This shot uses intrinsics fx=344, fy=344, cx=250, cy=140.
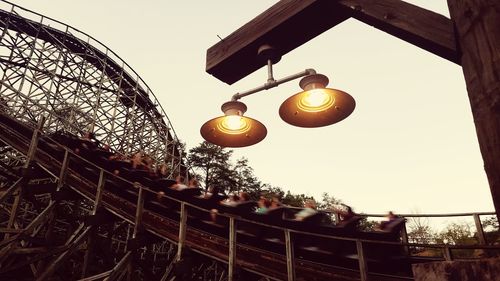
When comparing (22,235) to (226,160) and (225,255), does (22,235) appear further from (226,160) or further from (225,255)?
(226,160)

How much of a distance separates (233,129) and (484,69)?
1.89 metres

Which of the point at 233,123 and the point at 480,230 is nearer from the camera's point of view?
the point at 233,123

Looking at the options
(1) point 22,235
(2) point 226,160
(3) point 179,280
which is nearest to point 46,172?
(1) point 22,235

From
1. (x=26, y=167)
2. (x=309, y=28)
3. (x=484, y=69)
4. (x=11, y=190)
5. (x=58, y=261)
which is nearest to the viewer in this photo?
(x=484, y=69)

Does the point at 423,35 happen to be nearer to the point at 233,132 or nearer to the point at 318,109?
the point at 318,109

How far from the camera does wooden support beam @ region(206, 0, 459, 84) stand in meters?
1.36

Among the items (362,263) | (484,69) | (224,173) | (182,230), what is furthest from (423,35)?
(224,173)

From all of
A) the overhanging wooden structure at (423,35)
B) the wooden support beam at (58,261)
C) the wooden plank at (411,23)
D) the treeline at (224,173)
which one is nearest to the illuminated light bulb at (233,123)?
the overhanging wooden structure at (423,35)

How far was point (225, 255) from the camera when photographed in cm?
517

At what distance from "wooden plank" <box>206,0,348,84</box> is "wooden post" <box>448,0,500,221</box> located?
0.76 m

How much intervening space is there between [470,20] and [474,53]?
132 millimetres

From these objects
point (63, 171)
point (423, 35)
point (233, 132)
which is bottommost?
point (423, 35)

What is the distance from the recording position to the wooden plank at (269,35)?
194 cm

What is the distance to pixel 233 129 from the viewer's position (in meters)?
2.78
